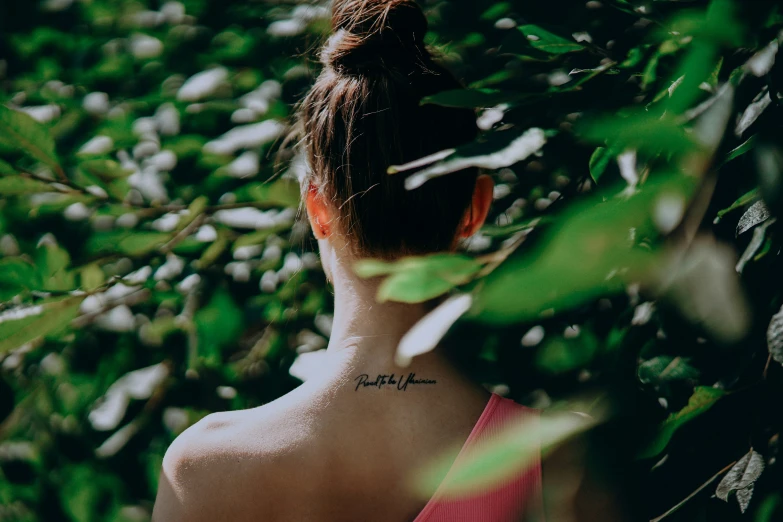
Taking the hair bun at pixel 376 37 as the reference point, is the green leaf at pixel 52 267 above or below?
below

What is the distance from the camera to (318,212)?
39.0 inches

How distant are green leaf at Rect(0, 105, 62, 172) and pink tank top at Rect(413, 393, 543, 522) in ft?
2.50

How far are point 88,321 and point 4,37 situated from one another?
81 centimetres

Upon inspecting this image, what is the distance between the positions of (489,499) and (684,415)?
0.34 metres

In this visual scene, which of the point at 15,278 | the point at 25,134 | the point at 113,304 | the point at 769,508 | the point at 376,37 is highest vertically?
the point at 376,37

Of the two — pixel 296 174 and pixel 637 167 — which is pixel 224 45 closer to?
pixel 296 174

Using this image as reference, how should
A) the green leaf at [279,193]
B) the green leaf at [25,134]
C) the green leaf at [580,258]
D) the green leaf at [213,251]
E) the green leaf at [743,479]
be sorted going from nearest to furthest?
the green leaf at [580,258], the green leaf at [743,479], the green leaf at [25,134], the green leaf at [279,193], the green leaf at [213,251]

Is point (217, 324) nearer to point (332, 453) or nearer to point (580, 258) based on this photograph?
point (332, 453)

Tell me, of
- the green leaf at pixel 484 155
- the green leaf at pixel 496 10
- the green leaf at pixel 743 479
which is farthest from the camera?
the green leaf at pixel 496 10

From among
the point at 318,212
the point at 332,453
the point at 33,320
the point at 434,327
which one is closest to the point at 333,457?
the point at 332,453

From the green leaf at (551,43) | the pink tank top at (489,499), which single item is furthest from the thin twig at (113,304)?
the green leaf at (551,43)

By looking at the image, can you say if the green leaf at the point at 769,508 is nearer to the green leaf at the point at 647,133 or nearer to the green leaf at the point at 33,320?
the green leaf at the point at 647,133

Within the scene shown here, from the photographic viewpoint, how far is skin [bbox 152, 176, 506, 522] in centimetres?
93

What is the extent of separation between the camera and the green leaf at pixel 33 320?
2.95 ft
